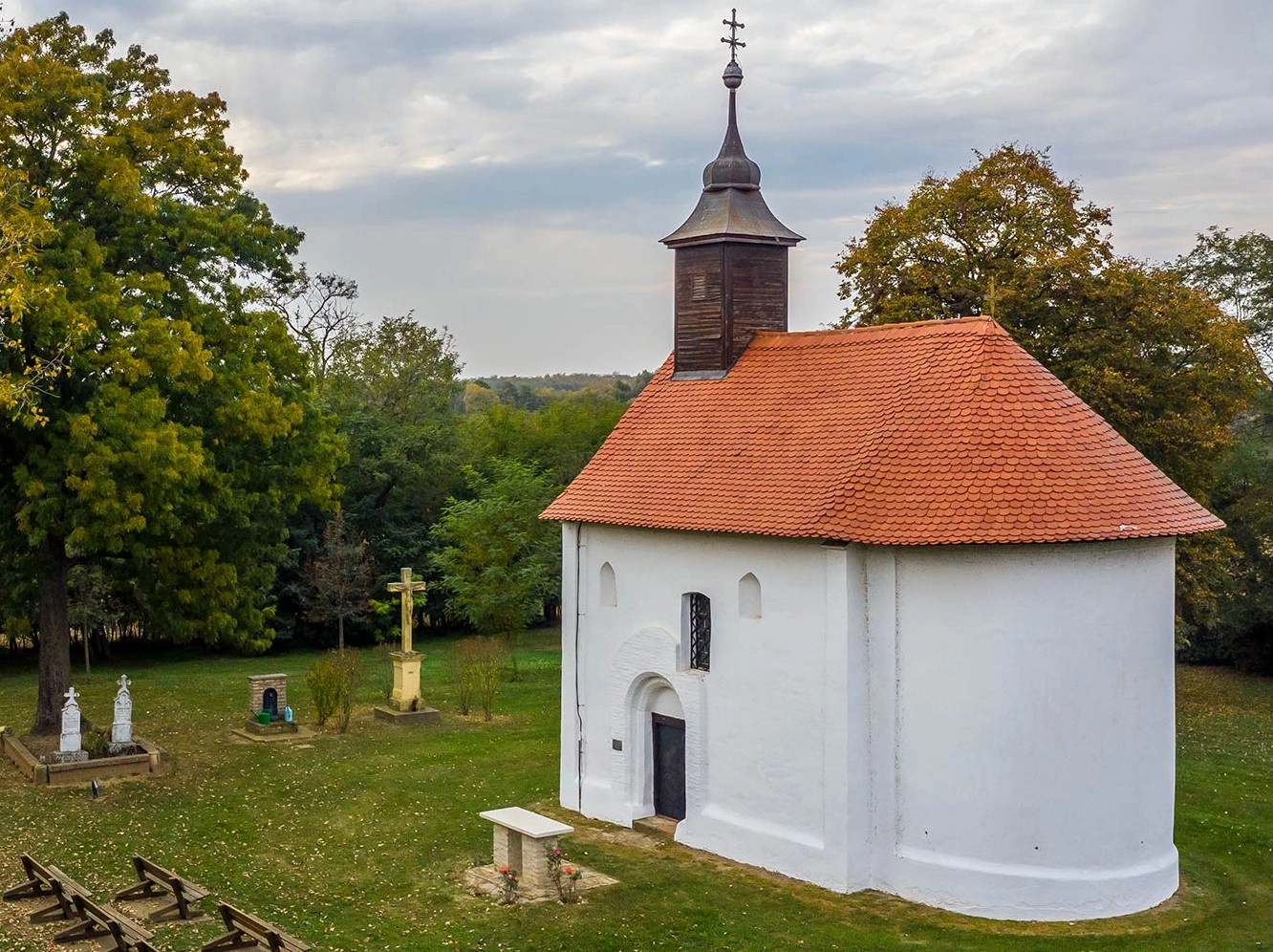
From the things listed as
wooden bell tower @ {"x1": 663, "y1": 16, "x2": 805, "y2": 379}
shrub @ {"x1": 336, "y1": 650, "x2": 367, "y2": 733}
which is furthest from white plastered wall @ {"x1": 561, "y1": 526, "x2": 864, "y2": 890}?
shrub @ {"x1": 336, "y1": 650, "x2": 367, "y2": 733}

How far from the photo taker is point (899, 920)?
1630 centimetres

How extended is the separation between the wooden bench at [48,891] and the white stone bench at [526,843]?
493cm

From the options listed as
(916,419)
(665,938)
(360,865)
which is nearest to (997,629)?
(916,419)

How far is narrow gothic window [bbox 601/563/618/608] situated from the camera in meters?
21.0

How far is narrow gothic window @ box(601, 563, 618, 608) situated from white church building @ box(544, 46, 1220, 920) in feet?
3.03

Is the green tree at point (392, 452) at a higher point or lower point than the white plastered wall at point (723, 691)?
higher

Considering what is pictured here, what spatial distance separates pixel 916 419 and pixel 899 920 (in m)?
6.25

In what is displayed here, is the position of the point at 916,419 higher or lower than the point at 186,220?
lower

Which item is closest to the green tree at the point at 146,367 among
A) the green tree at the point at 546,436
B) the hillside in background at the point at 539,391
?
the green tree at the point at 546,436

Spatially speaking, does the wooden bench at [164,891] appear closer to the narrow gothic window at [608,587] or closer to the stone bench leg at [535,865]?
the stone bench leg at [535,865]

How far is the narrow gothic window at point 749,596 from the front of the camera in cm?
1861

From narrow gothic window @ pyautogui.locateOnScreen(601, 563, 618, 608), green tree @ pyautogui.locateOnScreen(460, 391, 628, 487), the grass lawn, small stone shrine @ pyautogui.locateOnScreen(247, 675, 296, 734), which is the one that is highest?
green tree @ pyautogui.locateOnScreen(460, 391, 628, 487)

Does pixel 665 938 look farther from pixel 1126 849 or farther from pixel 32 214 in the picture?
pixel 32 214

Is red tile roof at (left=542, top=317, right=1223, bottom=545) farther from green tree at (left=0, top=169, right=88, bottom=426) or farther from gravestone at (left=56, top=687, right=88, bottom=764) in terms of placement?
gravestone at (left=56, top=687, right=88, bottom=764)
